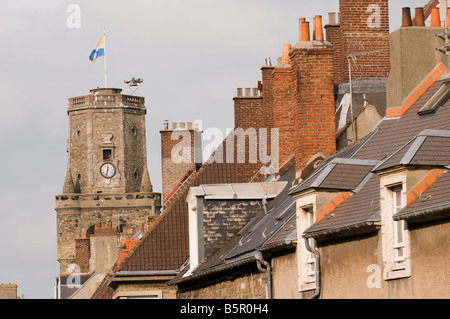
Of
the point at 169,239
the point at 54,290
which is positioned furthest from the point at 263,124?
the point at 54,290

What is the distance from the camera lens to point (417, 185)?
1794 centimetres

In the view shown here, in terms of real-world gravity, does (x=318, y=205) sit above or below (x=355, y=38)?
below

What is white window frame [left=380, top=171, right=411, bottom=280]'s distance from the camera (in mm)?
18094

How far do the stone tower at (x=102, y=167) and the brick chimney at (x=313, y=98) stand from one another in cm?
11956

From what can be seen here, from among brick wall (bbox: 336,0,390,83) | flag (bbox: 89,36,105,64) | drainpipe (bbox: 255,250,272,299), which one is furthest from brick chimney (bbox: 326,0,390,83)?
flag (bbox: 89,36,105,64)

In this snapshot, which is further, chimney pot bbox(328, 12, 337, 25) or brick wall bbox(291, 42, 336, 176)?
chimney pot bbox(328, 12, 337, 25)

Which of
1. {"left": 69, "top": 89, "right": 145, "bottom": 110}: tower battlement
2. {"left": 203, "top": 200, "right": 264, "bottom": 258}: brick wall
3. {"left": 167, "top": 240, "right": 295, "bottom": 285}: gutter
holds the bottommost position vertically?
{"left": 167, "top": 240, "right": 295, "bottom": 285}: gutter

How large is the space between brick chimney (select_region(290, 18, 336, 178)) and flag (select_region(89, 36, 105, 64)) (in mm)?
89609

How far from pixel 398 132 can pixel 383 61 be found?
10610mm

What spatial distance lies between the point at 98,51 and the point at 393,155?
324 ft

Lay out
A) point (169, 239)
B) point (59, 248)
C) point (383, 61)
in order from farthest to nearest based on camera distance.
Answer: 1. point (59, 248)
2. point (169, 239)
3. point (383, 61)

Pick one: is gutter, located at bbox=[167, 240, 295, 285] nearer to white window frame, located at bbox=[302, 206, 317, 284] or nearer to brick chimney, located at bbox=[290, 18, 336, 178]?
white window frame, located at bbox=[302, 206, 317, 284]

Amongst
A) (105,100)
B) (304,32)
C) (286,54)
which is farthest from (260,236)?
(105,100)

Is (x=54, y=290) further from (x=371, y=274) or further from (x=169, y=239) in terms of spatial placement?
(x=371, y=274)
